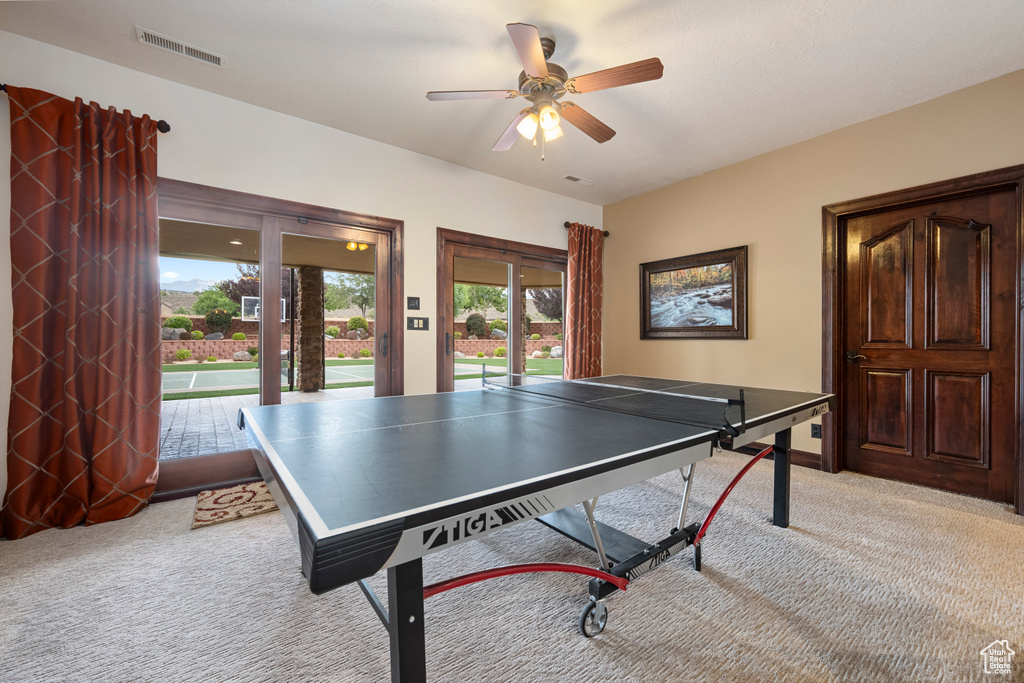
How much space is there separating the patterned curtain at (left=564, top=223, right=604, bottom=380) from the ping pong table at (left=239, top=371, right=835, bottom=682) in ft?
8.87

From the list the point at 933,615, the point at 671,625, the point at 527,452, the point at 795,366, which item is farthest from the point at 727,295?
the point at 527,452

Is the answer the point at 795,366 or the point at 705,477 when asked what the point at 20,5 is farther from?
the point at 795,366

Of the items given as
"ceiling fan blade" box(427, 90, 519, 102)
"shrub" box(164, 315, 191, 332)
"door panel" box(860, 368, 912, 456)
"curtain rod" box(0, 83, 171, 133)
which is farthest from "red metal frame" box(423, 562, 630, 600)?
"curtain rod" box(0, 83, 171, 133)

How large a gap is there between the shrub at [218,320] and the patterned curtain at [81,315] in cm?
38

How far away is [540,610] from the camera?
5.40ft

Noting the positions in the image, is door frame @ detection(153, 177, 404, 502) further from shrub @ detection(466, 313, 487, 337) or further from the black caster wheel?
the black caster wheel

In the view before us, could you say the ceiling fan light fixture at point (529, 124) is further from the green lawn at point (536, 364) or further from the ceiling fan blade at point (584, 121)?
the green lawn at point (536, 364)

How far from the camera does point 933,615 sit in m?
1.59

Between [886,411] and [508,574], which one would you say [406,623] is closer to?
[508,574]

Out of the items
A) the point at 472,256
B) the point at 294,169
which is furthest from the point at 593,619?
the point at 294,169

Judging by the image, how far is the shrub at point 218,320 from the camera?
3.00 metres

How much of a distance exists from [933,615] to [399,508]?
2161mm

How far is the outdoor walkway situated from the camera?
2969 mm

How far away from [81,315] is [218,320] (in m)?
0.73
